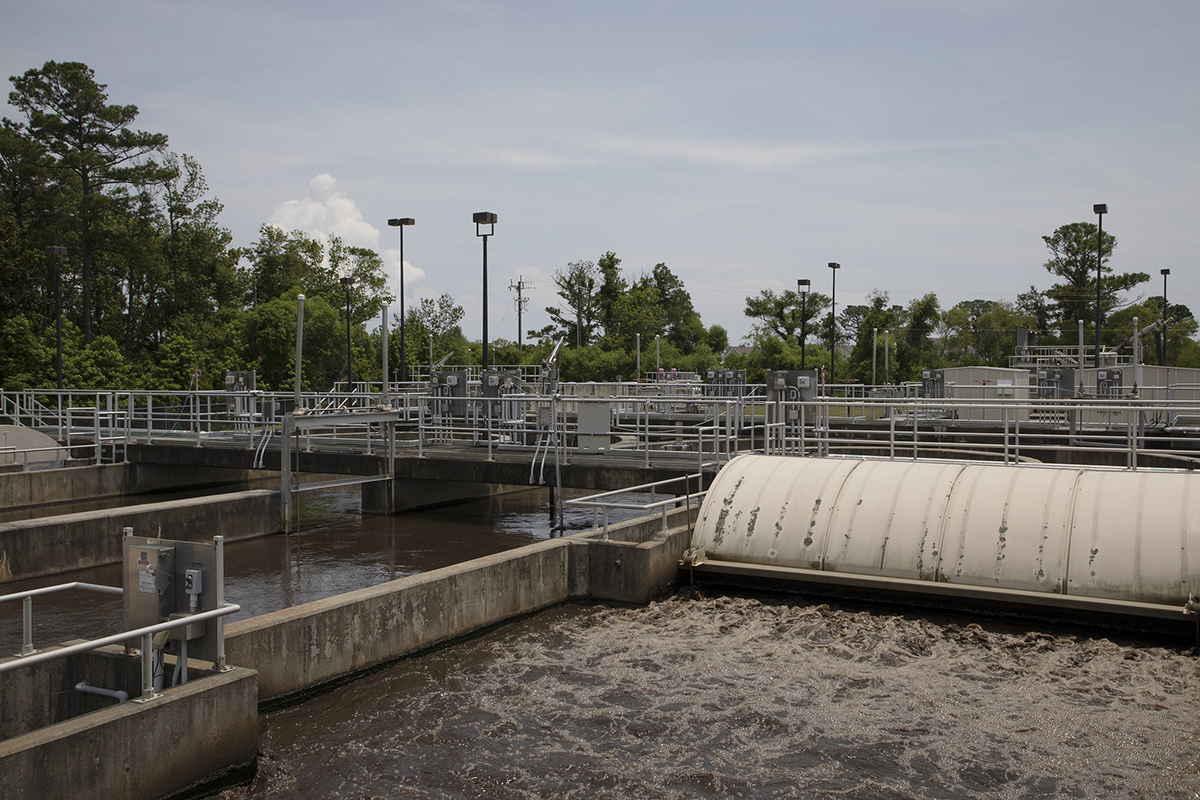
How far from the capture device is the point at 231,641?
8.44 meters

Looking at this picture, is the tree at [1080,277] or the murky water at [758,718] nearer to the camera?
the murky water at [758,718]

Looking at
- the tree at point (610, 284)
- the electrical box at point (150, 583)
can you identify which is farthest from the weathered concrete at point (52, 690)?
the tree at point (610, 284)

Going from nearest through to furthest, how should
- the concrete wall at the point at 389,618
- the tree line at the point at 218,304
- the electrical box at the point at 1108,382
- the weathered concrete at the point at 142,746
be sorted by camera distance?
the weathered concrete at the point at 142,746, the concrete wall at the point at 389,618, the electrical box at the point at 1108,382, the tree line at the point at 218,304

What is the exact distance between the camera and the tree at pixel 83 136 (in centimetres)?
5366

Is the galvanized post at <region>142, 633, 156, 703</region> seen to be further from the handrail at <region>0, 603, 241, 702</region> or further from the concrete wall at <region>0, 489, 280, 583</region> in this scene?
the concrete wall at <region>0, 489, 280, 583</region>

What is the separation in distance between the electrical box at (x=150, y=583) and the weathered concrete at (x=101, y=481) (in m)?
16.2

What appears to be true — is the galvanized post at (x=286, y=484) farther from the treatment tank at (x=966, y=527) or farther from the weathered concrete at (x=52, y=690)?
the weathered concrete at (x=52, y=690)

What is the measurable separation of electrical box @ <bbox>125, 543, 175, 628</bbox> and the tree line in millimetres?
28792

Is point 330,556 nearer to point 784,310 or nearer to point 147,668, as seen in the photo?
point 147,668

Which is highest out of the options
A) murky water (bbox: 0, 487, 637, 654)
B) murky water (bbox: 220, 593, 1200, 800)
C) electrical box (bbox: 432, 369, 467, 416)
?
electrical box (bbox: 432, 369, 467, 416)

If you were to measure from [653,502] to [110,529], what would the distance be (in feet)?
31.1

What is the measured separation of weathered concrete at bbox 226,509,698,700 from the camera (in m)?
8.95

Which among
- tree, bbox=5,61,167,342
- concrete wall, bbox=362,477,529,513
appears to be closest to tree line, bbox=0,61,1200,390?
tree, bbox=5,61,167,342

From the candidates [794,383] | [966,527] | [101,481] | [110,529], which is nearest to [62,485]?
[101,481]
